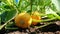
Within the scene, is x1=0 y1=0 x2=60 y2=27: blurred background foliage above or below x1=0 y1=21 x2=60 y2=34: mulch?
above

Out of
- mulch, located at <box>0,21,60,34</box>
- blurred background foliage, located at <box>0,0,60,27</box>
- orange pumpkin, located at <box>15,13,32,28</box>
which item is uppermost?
blurred background foliage, located at <box>0,0,60,27</box>

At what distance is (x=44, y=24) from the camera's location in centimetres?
78

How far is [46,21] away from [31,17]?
0.25 feet

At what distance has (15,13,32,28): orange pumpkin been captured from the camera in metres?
0.74

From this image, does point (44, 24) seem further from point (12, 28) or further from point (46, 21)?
point (12, 28)

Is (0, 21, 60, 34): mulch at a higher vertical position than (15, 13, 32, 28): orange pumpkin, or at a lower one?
lower

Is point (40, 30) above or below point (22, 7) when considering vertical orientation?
below

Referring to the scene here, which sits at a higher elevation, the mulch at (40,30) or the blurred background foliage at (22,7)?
the blurred background foliage at (22,7)

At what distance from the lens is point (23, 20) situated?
737 millimetres

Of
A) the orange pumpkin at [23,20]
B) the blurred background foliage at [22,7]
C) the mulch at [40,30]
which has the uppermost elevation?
the blurred background foliage at [22,7]

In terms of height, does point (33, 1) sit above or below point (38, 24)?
above

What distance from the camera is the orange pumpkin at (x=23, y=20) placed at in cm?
74

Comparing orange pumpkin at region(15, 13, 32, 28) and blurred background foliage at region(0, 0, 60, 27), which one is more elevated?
blurred background foliage at region(0, 0, 60, 27)

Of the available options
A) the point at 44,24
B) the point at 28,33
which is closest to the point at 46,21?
the point at 44,24
